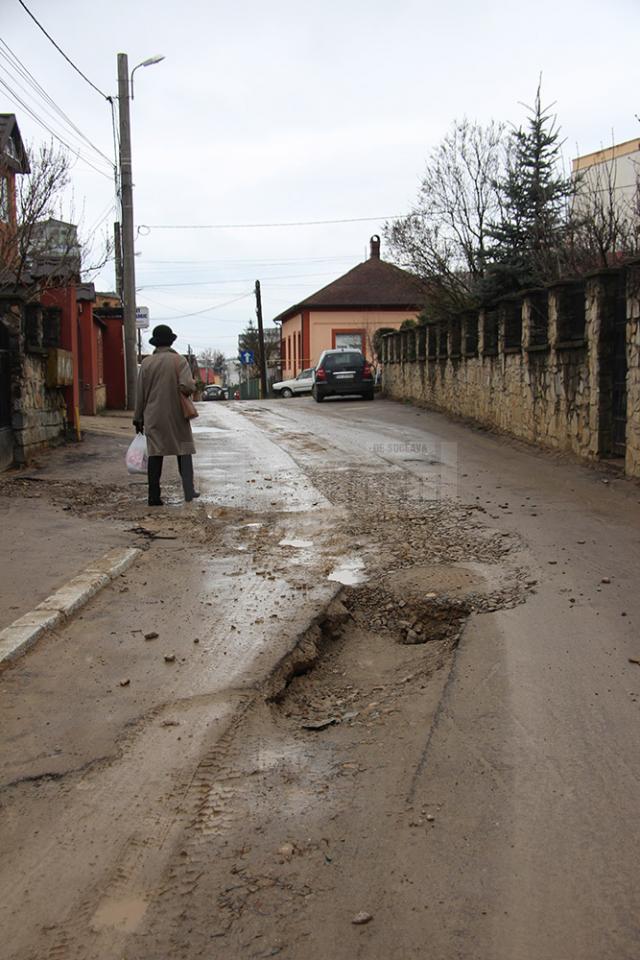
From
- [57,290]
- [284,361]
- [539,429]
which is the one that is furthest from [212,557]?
[284,361]

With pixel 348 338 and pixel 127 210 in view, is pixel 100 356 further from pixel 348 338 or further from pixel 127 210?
pixel 348 338

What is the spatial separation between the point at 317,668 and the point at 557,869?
2.25 m

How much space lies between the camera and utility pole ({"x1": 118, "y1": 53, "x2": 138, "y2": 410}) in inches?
850

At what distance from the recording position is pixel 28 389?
1234 cm

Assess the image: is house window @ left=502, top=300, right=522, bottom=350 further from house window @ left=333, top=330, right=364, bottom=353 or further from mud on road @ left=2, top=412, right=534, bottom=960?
house window @ left=333, top=330, right=364, bottom=353

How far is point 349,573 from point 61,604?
2.05m

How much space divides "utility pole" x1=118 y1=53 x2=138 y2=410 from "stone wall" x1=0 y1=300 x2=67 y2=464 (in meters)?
8.27

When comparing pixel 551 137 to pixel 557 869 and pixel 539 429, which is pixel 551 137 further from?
pixel 557 869

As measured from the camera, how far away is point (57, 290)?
1720cm

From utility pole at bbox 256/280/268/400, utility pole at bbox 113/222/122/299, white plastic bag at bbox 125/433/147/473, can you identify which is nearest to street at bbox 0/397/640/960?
white plastic bag at bbox 125/433/147/473

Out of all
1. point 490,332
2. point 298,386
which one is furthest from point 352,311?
point 490,332

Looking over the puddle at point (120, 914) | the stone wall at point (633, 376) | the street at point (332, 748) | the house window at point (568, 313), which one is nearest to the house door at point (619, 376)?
the stone wall at point (633, 376)

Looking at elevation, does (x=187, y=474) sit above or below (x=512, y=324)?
below

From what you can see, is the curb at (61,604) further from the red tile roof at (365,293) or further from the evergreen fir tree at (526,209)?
the red tile roof at (365,293)
